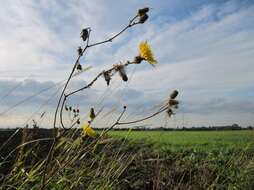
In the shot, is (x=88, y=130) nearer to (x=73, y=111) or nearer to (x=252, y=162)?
(x=73, y=111)

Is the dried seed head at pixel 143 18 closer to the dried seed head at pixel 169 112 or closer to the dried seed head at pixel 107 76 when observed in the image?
the dried seed head at pixel 107 76

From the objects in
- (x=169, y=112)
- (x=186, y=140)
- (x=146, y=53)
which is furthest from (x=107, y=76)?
(x=186, y=140)

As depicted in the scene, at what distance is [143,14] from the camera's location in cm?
169

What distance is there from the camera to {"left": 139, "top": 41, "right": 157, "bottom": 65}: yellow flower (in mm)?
1751

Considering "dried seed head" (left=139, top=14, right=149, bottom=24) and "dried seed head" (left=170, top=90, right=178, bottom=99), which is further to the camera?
"dried seed head" (left=170, top=90, right=178, bottom=99)

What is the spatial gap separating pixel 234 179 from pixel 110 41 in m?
3.90

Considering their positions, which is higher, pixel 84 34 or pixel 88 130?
pixel 84 34

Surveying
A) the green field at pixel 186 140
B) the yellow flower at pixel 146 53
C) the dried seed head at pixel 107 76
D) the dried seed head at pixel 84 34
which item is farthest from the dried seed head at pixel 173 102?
the green field at pixel 186 140

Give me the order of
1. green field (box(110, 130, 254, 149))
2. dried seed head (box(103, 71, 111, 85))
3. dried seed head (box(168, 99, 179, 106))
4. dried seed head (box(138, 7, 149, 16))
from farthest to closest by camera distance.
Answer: green field (box(110, 130, 254, 149))
dried seed head (box(168, 99, 179, 106))
dried seed head (box(138, 7, 149, 16))
dried seed head (box(103, 71, 111, 85))

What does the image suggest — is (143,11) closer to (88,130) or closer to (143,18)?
(143,18)

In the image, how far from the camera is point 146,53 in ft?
5.82

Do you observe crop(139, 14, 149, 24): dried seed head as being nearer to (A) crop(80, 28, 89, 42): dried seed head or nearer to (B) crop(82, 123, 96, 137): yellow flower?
(A) crop(80, 28, 89, 42): dried seed head

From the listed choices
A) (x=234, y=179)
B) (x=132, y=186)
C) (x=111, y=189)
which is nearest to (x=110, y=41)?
(x=111, y=189)

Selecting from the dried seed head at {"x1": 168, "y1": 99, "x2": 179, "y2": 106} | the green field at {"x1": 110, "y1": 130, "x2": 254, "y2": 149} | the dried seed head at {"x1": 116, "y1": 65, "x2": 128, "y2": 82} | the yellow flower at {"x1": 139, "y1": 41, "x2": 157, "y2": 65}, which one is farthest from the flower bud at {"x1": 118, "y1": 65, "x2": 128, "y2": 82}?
the green field at {"x1": 110, "y1": 130, "x2": 254, "y2": 149}
